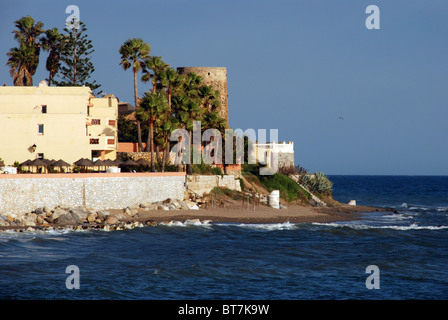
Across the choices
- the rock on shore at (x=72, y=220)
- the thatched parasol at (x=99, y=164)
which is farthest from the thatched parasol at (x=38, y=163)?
the rock on shore at (x=72, y=220)

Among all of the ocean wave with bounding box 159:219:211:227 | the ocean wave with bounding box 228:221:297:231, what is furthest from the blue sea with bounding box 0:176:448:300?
the ocean wave with bounding box 159:219:211:227

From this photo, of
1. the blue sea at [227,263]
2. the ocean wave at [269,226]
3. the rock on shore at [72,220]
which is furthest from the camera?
the ocean wave at [269,226]

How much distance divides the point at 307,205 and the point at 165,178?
56.4ft

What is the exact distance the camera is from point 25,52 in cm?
6384

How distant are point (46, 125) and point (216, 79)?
20888 mm

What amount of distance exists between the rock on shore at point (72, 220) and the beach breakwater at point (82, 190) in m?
0.60

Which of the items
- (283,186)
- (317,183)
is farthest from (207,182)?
(317,183)

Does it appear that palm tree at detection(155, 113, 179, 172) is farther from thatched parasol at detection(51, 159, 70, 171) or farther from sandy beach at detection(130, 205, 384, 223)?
thatched parasol at detection(51, 159, 70, 171)

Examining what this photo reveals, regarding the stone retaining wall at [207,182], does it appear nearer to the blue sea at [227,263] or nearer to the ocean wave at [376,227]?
the blue sea at [227,263]

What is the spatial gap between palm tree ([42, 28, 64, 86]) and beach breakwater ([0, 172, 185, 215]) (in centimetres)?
2419

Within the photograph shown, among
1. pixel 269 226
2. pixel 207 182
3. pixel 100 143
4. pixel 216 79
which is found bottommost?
pixel 269 226

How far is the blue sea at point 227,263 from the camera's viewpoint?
81.7 feet

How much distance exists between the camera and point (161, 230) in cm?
4088

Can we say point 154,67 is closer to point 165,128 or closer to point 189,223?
point 165,128
